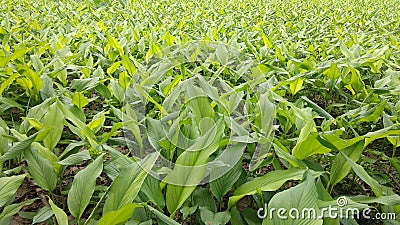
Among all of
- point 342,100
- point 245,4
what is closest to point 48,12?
point 245,4

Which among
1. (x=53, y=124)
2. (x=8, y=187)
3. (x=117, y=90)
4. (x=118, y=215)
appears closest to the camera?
(x=118, y=215)

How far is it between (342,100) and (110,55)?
118cm

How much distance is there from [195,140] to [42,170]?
434mm

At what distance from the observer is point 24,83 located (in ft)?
5.38

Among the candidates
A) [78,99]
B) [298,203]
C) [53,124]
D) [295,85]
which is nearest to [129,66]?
[78,99]

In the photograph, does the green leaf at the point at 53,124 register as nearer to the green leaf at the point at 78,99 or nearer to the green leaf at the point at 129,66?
the green leaf at the point at 78,99

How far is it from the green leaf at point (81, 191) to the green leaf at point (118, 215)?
0.16 m

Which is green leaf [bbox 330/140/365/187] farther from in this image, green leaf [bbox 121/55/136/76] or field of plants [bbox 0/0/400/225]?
green leaf [bbox 121/55/136/76]

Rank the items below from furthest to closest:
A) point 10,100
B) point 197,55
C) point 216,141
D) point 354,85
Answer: point 197,55
point 354,85
point 10,100
point 216,141

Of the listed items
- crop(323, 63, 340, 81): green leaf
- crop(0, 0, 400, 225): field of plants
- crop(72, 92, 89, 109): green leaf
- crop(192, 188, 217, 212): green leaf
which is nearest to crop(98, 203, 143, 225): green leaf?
crop(0, 0, 400, 225): field of plants

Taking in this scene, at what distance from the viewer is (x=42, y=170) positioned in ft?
3.75

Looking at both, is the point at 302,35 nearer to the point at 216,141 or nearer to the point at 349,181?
the point at 349,181

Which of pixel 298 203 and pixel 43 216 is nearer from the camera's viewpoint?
pixel 298 203

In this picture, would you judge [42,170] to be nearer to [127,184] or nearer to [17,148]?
[17,148]
